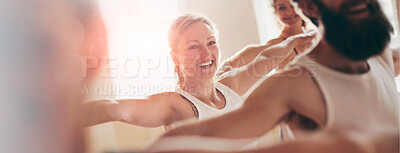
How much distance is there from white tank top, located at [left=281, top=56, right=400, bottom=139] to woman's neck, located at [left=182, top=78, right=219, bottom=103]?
123 millimetres

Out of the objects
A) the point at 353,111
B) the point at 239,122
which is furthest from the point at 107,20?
the point at 353,111

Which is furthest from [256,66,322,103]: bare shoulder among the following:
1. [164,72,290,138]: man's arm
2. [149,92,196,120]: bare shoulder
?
[149,92,196,120]: bare shoulder

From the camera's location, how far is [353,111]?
52 centimetres

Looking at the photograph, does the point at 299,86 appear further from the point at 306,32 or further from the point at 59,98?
the point at 59,98

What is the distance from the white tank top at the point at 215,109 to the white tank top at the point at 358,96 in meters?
0.07

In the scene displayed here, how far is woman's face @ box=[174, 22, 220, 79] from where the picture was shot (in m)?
0.58

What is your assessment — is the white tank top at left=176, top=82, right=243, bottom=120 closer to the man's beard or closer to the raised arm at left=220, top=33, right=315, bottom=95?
the raised arm at left=220, top=33, right=315, bottom=95

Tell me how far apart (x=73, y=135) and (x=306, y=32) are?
37 centimetres

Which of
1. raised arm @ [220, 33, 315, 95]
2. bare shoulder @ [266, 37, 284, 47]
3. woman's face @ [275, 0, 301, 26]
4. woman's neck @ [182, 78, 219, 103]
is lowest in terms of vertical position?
woman's neck @ [182, 78, 219, 103]

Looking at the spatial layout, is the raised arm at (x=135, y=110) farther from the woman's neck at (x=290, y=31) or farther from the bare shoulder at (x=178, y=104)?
the woman's neck at (x=290, y=31)

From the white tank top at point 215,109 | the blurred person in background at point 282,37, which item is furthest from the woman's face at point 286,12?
the white tank top at point 215,109

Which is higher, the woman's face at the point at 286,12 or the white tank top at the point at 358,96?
the woman's face at the point at 286,12

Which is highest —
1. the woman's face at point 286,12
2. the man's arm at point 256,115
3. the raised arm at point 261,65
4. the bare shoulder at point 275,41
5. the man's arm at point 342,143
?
the woman's face at point 286,12

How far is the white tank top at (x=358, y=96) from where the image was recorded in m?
0.51
